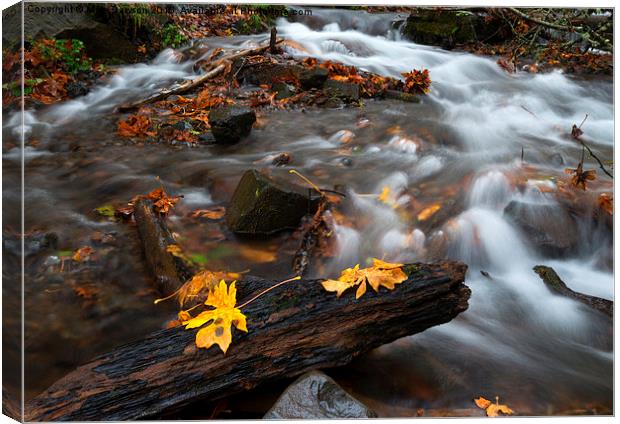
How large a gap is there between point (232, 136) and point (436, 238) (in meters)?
1.12

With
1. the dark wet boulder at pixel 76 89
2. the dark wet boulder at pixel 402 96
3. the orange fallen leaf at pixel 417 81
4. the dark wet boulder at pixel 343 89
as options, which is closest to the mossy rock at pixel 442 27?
the orange fallen leaf at pixel 417 81

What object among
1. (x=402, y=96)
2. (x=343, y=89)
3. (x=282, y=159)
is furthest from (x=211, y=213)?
(x=402, y=96)

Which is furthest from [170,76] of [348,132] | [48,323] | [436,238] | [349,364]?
[349,364]

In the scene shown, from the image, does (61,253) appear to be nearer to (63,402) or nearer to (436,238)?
(63,402)

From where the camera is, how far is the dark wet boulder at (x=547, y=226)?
81.8 inches

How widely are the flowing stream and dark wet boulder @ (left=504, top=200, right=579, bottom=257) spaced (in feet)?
0.05

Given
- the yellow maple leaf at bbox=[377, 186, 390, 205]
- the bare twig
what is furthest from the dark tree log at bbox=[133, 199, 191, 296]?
the yellow maple leaf at bbox=[377, 186, 390, 205]

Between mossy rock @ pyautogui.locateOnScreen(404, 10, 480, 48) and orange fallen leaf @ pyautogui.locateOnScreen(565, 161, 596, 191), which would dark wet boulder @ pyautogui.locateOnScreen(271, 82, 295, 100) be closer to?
mossy rock @ pyautogui.locateOnScreen(404, 10, 480, 48)

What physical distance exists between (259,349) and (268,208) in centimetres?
71

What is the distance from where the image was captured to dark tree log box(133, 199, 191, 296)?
183 centimetres

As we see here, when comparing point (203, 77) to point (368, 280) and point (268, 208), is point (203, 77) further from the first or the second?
point (368, 280)

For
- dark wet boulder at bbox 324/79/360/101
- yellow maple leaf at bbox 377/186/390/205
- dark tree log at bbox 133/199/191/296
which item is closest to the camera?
dark tree log at bbox 133/199/191/296

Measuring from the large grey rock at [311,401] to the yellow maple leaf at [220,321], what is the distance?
0.81 feet

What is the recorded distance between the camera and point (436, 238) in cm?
204
